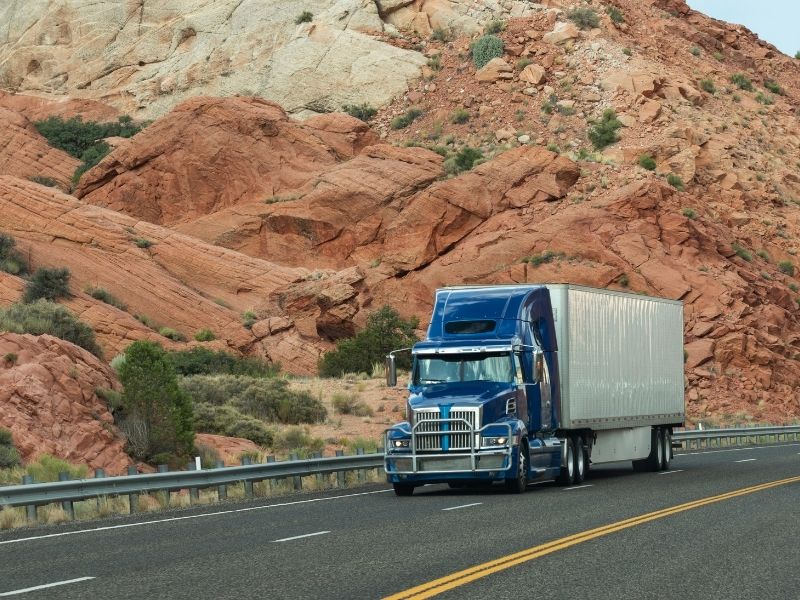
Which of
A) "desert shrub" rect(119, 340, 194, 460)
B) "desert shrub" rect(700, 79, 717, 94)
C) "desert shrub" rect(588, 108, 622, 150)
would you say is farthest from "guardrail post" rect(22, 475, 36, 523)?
"desert shrub" rect(700, 79, 717, 94)

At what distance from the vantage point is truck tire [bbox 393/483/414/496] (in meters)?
22.1

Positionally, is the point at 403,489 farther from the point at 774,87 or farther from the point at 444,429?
the point at 774,87

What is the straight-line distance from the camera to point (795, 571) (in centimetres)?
1173

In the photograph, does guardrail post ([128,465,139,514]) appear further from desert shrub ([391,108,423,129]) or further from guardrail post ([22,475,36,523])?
desert shrub ([391,108,423,129])

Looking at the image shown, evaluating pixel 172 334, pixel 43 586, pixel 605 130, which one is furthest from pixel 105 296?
pixel 43 586

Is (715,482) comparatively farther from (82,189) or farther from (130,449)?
(82,189)

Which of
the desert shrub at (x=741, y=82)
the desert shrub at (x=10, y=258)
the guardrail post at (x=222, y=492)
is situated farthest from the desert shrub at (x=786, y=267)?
the guardrail post at (x=222, y=492)

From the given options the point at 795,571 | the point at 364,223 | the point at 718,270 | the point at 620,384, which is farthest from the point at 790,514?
the point at 364,223

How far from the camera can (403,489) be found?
22.2 metres

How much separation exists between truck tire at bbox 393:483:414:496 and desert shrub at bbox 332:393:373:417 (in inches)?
759

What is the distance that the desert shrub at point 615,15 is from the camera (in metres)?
78.2

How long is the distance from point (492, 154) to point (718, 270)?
1406 cm

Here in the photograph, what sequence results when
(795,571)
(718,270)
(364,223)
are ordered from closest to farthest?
(795,571), (718,270), (364,223)

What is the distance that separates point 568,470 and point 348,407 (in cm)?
1860
